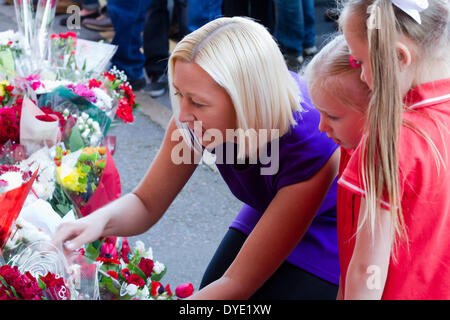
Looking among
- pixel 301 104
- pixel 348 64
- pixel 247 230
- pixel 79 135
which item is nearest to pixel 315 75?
pixel 348 64

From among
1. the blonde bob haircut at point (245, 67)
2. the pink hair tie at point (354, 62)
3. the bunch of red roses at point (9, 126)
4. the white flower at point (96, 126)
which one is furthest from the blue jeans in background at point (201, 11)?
the pink hair tie at point (354, 62)

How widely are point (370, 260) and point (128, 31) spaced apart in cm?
338

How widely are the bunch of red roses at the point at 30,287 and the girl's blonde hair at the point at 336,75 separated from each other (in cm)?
69

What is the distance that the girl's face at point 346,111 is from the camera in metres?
1.44

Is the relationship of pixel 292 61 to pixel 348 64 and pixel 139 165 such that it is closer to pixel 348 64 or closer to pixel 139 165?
pixel 139 165

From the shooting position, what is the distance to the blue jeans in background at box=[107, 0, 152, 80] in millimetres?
4316

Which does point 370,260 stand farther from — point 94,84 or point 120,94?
point 120,94

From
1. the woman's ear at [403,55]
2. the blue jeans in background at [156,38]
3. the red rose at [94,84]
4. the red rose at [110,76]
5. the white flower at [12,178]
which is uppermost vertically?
the woman's ear at [403,55]

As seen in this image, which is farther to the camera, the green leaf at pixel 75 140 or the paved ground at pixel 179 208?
the paved ground at pixel 179 208

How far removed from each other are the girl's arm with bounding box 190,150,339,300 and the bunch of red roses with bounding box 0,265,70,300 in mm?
372

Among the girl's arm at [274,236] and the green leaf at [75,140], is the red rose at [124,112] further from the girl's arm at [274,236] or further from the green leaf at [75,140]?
the girl's arm at [274,236]

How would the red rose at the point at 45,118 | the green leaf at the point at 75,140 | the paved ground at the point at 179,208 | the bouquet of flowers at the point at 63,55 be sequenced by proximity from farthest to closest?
the paved ground at the point at 179,208 → the bouquet of flowers at the point at 63,55 → the green leaf at the point at 75,140 → the red rose at the point at 45,118

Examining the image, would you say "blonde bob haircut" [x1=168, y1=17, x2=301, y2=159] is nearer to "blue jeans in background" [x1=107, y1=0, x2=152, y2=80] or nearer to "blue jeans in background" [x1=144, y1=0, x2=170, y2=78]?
"blue jeans in background" [x1=107, y1=0, x2=152, y2=80]

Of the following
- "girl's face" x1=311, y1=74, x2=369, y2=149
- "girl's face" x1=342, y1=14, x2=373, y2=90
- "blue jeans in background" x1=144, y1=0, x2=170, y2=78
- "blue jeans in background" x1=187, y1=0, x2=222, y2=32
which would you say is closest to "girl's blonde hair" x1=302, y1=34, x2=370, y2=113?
"girl's face" x1=311, y1=74, x2=369, y2=149
